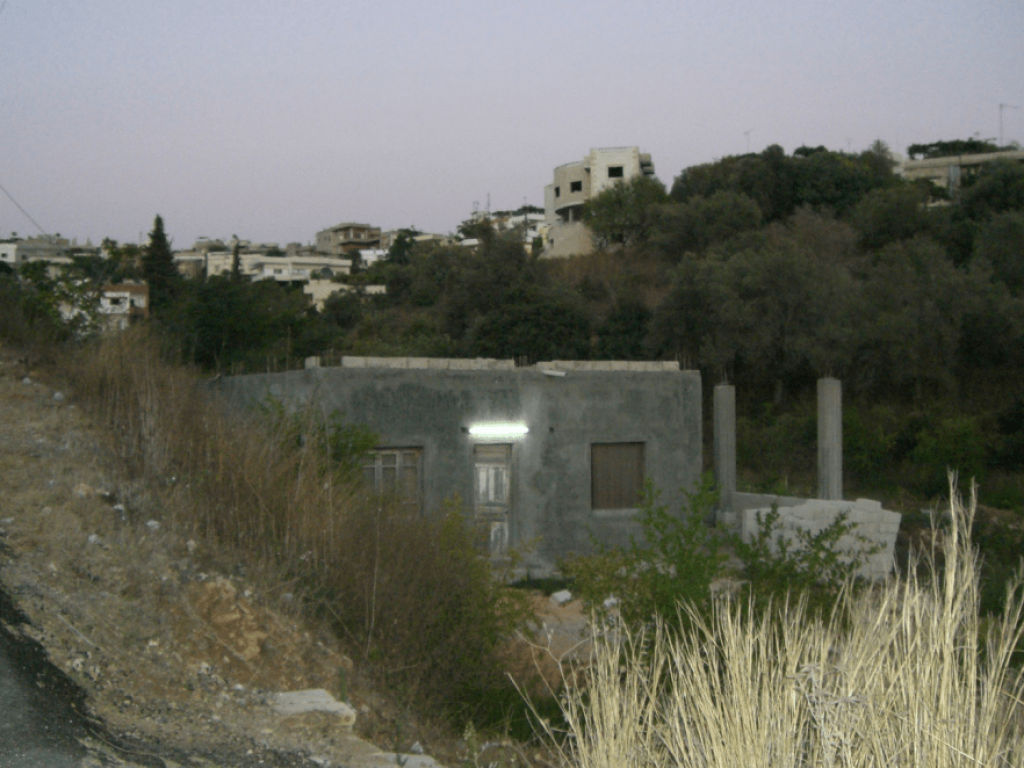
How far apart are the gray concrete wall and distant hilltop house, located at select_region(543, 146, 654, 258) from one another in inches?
1522

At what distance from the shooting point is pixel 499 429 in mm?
12609

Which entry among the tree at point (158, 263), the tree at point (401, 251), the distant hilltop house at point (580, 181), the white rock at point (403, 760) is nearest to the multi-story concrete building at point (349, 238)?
the tree at point (401, 251)

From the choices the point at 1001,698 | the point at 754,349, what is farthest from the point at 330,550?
the point at 754,349

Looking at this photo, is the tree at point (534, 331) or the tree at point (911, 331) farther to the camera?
the tree at point (534, 331)

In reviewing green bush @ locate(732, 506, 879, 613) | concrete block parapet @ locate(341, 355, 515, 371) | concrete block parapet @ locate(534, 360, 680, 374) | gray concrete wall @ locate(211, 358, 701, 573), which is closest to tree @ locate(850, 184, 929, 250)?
concrete block parapet @ locate(534, 360, 680, 374)

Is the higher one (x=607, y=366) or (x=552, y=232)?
(x=552, y=232)

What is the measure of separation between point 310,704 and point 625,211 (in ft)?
141

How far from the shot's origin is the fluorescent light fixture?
12477 mm

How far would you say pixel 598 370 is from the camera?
1330 cm

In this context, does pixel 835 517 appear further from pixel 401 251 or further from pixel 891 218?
pixel 401 251

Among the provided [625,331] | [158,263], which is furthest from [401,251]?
[625,331]

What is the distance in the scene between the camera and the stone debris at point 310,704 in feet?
17.4

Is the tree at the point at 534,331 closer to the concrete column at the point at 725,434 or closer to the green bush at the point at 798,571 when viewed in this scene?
the concrete column at the point at 725,434

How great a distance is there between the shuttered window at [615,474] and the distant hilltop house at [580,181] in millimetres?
38828
